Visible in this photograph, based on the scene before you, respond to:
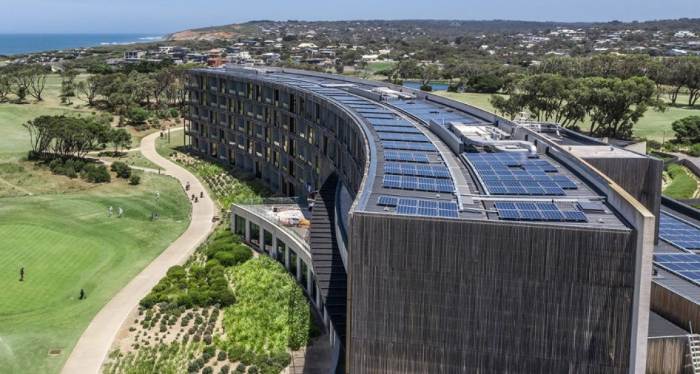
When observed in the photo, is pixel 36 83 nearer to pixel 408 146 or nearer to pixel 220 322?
pixel 220 322

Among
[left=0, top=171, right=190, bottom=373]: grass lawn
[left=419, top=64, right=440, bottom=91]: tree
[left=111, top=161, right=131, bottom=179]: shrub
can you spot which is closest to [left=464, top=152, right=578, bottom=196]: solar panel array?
[left=0, top=171, right=190, bottom=373]: grass lawn

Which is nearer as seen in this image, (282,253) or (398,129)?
(398,129)

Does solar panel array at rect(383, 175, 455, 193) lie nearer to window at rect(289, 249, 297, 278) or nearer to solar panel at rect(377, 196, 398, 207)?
solar panel at rect(377, 196, 398, 207)

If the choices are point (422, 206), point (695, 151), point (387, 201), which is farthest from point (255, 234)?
point (695, 151)

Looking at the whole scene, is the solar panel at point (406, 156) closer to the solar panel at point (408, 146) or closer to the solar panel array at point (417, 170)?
the solar panel array at point (417, 170)

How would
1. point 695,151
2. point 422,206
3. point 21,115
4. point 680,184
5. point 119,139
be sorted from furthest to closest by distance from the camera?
point 21,115 < point 119,139 < point 695,151 < point 680,184 < point 422,206

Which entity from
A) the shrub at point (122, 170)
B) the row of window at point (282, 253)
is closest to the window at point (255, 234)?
the row of window at point (282, 253)
